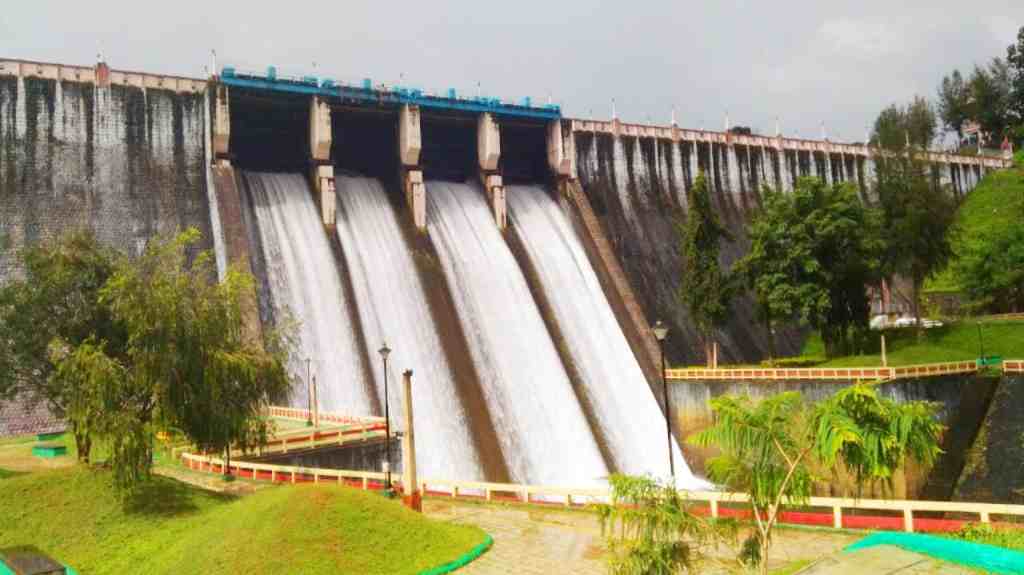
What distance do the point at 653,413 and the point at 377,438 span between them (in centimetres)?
1694

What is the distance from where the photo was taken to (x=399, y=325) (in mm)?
40438

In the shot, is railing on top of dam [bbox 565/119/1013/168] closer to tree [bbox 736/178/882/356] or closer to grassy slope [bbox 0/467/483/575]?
tree [bbox 736/178/882/356]

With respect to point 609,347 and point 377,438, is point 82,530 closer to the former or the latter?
point 377,438

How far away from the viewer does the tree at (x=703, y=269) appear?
46.8 metres

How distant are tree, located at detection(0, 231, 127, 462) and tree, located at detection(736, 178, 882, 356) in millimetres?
34221

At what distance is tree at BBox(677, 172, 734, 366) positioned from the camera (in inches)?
1844

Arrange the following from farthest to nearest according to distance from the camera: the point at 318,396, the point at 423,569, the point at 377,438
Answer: the point at 318,396
the point at 377,438
the point at 423,569

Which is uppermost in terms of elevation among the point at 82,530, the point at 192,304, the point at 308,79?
the point at 308,79

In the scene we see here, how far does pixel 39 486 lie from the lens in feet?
65.0

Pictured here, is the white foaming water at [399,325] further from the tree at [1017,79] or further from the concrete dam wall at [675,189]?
the tree at [1017,79]

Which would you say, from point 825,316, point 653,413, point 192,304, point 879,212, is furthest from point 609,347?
point 192,304

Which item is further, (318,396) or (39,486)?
(318,396)

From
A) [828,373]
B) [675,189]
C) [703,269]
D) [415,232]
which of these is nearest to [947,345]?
[828,373]

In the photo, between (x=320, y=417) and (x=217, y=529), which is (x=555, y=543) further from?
(x=320, y=417)
